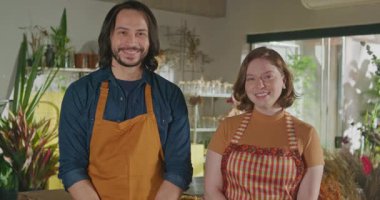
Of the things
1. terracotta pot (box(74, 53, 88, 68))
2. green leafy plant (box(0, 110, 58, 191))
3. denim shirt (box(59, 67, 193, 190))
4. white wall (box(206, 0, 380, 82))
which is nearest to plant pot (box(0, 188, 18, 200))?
green leafy plant (box(0, 110, 58, 191))

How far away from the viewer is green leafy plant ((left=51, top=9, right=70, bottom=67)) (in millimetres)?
5427

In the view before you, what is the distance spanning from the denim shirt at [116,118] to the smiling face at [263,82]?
0.29 metres

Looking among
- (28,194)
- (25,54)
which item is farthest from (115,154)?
(25,54)

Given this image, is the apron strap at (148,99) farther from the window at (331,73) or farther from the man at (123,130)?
the window at (331,73)

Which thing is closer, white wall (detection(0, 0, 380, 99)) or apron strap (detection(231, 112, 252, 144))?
apron strap (detection(231, 112, 252, 144))

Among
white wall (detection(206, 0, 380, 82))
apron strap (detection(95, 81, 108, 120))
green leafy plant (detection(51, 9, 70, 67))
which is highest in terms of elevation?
white wall (detection(206, 0, 380, 82))

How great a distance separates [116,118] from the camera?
1.80 m

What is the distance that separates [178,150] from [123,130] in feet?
0.68

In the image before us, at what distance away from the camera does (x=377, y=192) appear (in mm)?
1605

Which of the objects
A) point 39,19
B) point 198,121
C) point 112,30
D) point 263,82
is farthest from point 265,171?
point 198,121

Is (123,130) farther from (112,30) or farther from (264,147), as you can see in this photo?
(264,147)

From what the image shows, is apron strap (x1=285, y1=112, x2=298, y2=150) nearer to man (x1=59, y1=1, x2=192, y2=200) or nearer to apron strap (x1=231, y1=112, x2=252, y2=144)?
apron strap (x1=231, y1=112, x2=252, y2=144)

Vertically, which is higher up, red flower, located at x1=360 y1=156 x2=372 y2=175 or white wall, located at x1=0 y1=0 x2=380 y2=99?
white wall, located at x1=0 y1=0 x2=380 y2=99

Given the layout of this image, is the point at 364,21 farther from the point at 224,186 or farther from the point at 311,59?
the point at 224,186
